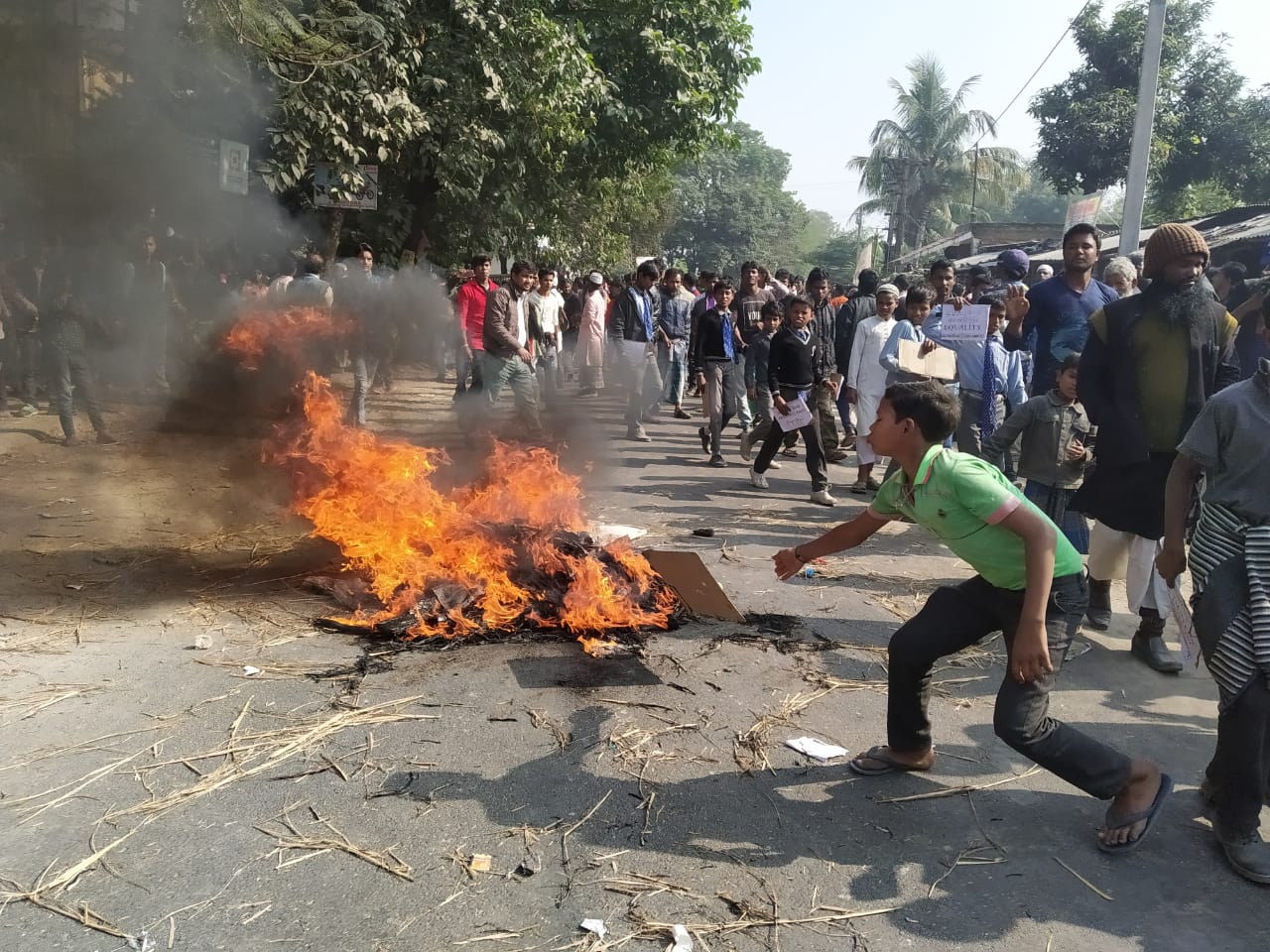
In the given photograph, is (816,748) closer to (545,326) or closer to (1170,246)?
(1170,246)

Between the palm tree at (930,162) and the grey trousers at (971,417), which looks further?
the palm tree at (930,162)

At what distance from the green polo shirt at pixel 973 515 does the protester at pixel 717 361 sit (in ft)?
23.2

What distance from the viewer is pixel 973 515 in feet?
9.97

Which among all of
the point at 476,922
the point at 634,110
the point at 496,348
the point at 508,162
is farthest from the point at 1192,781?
the point at 634,110

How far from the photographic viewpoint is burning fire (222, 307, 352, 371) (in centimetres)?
917

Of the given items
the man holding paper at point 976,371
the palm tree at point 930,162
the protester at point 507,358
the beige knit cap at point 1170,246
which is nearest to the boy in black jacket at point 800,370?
the man holding paper at point 976,371

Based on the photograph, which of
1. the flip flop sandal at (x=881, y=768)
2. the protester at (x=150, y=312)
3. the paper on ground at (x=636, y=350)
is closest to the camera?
the flip flop sandal at (x=881, y=768)

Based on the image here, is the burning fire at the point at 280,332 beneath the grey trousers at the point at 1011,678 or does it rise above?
above

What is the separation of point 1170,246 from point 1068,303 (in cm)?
158

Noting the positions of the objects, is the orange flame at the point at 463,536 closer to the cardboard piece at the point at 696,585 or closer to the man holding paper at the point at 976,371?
the cardboard piece at the point at 696,585

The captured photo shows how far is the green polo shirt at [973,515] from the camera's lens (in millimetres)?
2973

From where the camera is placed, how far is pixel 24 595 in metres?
5.34

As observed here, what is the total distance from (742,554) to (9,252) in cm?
858

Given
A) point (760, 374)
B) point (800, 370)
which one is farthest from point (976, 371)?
point (760, 374)
